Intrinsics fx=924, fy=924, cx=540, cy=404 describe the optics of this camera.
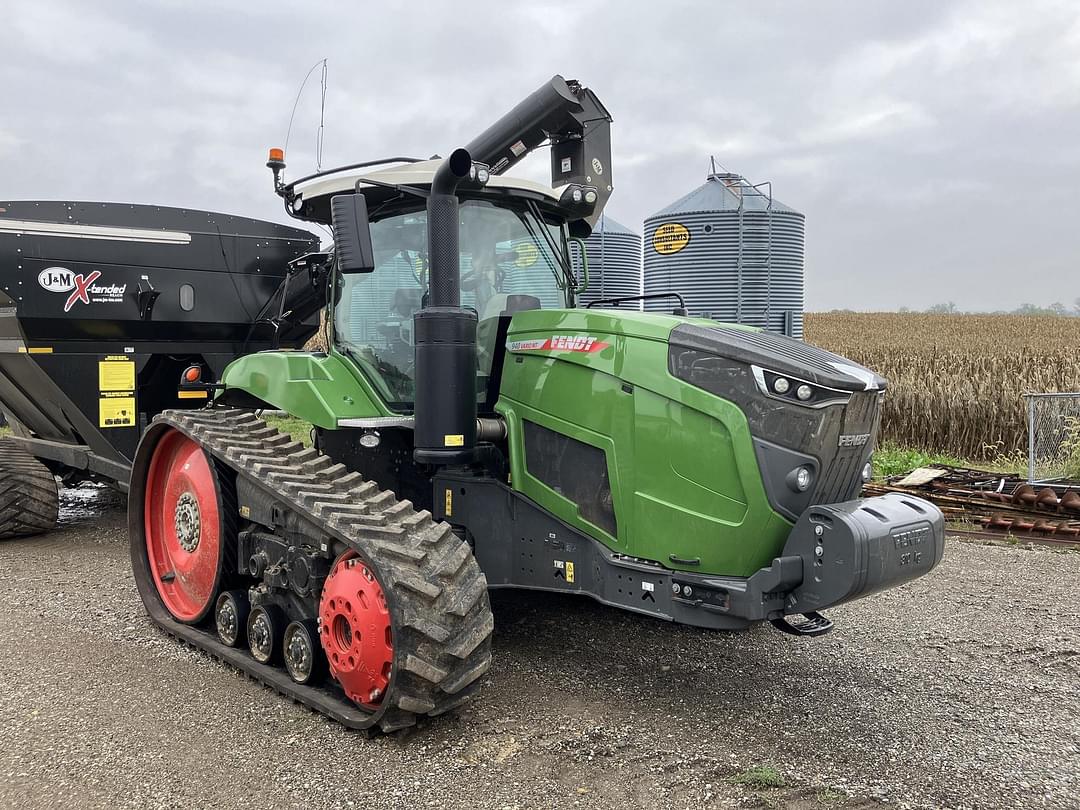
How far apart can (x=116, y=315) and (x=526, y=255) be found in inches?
150

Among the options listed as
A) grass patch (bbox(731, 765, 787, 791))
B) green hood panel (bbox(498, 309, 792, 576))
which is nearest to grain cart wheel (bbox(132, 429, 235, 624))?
green hood panel (bbox(498, 309, 792, 576))

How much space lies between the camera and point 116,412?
7.30 metres

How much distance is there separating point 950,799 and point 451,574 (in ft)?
6.77

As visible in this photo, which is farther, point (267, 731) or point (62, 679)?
point (62, 679)

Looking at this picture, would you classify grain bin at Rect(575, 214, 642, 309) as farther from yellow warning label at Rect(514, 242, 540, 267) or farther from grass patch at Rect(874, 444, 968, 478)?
grass patch at Rect(874, 444, 968, 478)

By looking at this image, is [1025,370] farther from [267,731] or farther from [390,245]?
[267,731]

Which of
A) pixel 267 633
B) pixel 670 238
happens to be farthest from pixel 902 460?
pixel 267 633

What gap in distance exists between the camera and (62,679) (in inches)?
181

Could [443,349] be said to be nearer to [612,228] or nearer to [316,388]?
[316,388]

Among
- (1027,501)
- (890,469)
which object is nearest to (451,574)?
(1027,501)

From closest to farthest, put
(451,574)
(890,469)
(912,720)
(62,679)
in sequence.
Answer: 1. (451,574)
2. (912,720)
3. (62,679)
4. (890,469)

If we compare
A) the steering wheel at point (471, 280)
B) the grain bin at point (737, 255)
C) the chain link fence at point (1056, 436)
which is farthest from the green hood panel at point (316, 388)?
the chain link fence at point (1056, 436)

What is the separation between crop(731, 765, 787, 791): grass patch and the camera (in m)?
3.48

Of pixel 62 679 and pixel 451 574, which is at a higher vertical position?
pixel 451 574
